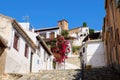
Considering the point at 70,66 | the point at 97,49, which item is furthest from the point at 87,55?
the point at 70,66

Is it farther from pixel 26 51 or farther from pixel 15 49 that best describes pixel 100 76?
pixel 26 51

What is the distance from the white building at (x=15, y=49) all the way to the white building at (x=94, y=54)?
29.2 feet

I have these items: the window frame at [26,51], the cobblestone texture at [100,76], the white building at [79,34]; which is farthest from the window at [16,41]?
the white building at [79,34]

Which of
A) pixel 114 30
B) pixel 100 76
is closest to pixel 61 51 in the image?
pixel 114 30

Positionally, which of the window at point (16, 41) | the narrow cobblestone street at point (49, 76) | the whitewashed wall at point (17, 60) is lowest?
the narrow cobblestone street at point (49, 76)

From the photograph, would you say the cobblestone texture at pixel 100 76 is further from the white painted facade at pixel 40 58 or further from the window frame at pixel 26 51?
the white painted facade at pixel 40 58

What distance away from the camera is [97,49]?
1233 inches

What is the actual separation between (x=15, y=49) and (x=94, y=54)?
14535 mm

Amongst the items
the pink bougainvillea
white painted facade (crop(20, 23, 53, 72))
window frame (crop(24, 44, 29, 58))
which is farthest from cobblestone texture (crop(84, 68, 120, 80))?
the pink bougainvillea

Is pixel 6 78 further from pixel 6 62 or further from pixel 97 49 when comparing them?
pixel 97 49

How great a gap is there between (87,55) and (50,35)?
80.9 feet

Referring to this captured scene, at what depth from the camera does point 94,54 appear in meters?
31.4

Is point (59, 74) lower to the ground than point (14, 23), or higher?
lower

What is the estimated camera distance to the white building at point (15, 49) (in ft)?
57.4
